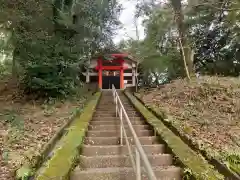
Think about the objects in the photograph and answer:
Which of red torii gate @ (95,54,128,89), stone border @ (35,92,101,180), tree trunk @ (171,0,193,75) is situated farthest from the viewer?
red torii gate @ (95,54,128,89)

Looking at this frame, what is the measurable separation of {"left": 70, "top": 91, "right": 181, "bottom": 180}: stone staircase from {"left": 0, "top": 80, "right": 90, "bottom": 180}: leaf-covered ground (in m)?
0.98

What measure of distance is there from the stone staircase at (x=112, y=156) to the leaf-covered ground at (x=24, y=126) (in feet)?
3.21

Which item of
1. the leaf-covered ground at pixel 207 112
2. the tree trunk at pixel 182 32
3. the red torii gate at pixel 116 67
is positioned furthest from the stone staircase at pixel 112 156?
the red torii gate at pixel 116 67

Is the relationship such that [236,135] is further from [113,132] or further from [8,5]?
[8,5]

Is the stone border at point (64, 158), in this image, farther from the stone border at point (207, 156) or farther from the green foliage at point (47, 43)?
the green foliage at point (47, 43)

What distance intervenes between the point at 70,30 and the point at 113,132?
7.08 metres

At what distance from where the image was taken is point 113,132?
7.11 metres

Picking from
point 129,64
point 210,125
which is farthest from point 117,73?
point 210,125

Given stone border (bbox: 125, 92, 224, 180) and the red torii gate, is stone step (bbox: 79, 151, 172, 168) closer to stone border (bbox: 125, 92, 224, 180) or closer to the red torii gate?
stone border (bbox: 125, 92, 224, 180)

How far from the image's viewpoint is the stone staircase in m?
4.40

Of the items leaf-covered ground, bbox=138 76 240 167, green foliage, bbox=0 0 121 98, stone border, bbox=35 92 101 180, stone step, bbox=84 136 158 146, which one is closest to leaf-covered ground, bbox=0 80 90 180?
stone border, bbox=35 92 101 180

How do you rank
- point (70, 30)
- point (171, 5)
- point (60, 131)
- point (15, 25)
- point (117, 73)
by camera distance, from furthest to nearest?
point (117, 73) → point (171, 5) → point (70, 30) → point (15, 25) → point (60, 131)

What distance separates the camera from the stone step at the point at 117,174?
436cm

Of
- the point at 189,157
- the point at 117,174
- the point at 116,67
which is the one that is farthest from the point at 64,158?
the point at 116,67
